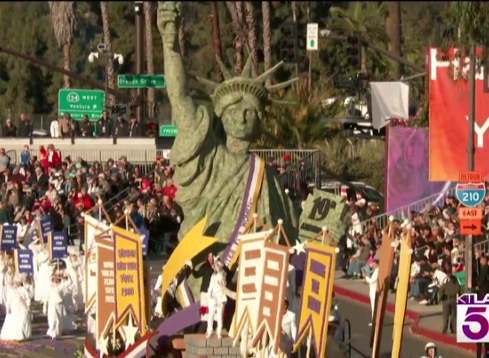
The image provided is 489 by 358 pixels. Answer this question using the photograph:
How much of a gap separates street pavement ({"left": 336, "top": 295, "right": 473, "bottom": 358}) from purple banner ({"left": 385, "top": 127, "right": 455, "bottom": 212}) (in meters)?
5.68

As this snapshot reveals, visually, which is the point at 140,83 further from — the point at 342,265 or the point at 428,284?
the point at 428,284

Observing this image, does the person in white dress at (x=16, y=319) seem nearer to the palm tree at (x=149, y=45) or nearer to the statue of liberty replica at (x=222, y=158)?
the statue of liberty replica at (x=222, y=158)

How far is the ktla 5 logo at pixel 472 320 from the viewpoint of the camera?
21.9 m

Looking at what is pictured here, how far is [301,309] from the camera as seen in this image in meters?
21.0

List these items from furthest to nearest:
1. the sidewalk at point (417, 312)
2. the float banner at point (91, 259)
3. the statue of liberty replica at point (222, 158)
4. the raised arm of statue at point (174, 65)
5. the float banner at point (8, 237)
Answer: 1. the float banner at point (8, 237)
2. the sidewalk at point (417, 312)
3. the float banner at point (91, 259)
4. the statue of liberty replica at point (222, 158)
5. the raised arm of statue at point (174, 65)

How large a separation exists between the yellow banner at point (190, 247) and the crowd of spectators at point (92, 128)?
2329 centimetres

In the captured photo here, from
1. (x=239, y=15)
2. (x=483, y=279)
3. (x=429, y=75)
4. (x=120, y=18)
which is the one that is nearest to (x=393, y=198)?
(x=429, y=75)

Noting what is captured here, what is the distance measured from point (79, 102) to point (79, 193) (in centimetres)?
943

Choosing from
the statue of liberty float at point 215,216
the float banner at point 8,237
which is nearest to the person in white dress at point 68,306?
the float banner at point 8,237

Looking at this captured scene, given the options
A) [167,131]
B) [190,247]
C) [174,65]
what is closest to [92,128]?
[167,131]

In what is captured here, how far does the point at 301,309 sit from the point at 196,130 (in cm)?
328

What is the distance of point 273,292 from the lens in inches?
814

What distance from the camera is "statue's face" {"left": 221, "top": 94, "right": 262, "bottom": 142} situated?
896 inches

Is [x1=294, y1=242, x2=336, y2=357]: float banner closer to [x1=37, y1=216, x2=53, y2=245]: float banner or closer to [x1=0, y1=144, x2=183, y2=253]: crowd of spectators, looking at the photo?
[x1=37, y1=216, x2=53, y2=245]: float banner
